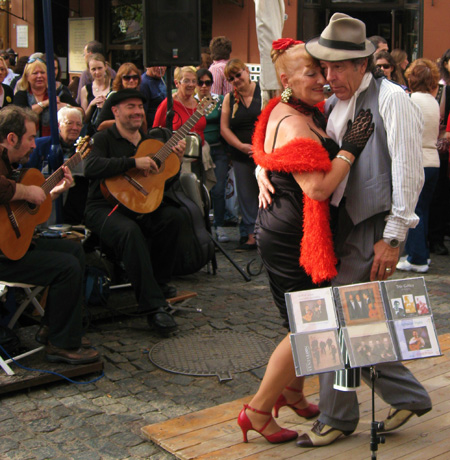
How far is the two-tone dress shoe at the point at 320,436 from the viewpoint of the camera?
3264 mm

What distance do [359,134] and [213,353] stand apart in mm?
2162

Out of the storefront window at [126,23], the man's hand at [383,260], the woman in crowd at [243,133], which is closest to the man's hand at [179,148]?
the woman in crowd at [243,133]

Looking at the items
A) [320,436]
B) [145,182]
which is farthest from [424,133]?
[320,436]

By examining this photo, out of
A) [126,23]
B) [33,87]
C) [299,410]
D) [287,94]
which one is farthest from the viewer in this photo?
[126,23]

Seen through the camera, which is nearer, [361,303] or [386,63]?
[361,303]

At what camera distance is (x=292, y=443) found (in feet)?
10.9

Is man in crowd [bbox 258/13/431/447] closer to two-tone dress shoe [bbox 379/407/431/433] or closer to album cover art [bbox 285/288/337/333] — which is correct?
two-tone dress shoe [bbox 379/407/431/433]

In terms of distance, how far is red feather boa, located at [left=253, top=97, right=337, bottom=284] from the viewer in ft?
9.84

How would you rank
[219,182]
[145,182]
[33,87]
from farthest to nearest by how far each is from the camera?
[219,182] → [33,87] → [145,182]

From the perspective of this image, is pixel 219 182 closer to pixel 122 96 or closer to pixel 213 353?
pixel 122 96

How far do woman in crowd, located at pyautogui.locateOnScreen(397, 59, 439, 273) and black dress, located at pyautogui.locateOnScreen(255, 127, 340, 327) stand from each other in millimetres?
3803

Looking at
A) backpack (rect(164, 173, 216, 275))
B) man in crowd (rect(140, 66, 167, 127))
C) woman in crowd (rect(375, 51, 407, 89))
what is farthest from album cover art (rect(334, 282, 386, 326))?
man in crowd (rect(140, 66, 167, 127))

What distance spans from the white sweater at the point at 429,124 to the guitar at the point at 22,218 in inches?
148

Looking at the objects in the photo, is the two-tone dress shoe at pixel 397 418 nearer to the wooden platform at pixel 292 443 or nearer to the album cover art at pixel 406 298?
the wooden platform at pixel 292 443
